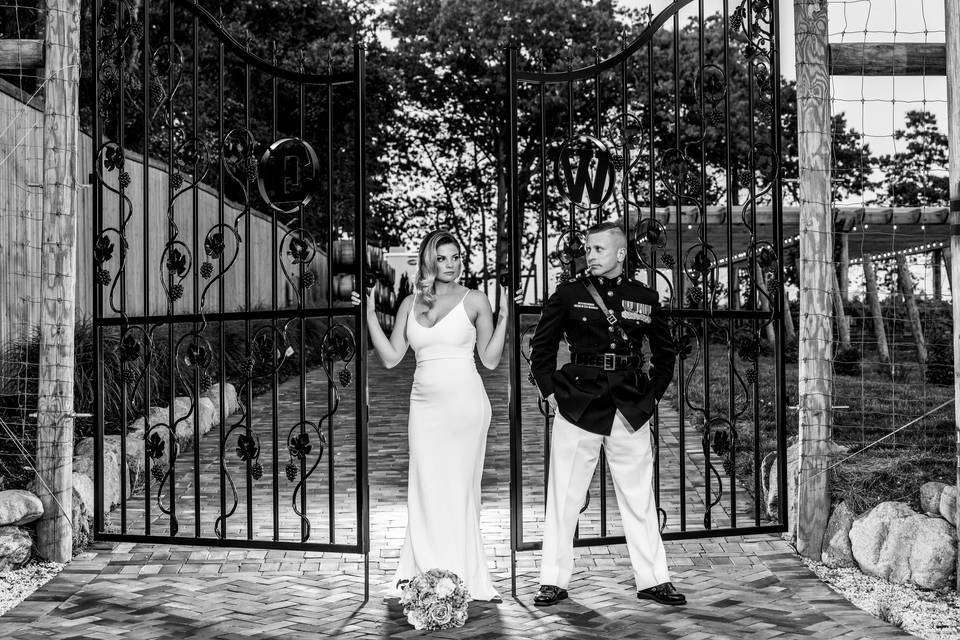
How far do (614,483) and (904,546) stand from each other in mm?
1743

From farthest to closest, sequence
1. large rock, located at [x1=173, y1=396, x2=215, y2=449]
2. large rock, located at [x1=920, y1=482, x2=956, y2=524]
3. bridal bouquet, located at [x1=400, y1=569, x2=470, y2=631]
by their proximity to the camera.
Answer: large rock, located at [x1=173, y1=396, x2=215, y2=449], large rock, located at [x1=920, y1=482, x2=956, y2=524], bridal bouquet, located at [x1=400, y1=569, x2=470, y2=631]

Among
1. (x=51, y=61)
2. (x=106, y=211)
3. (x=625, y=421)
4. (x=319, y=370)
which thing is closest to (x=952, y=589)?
(x=625, y=421)

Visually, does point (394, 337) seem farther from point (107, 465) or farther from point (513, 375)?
point (107, 465)

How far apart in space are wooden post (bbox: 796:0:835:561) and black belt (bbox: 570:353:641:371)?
1528 mm

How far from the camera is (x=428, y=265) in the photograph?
515cm

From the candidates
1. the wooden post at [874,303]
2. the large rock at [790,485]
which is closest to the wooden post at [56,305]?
the large rock at [790,485]

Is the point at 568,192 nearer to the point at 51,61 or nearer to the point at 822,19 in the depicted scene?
the point at 822,19

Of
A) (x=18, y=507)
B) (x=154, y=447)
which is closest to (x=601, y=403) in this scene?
(x=154, y=447)

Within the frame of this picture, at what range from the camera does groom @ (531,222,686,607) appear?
5004 mm

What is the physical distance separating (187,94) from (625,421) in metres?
14.6

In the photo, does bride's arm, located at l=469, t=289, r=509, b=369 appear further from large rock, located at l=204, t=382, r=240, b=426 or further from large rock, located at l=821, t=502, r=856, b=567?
large rock, located at l=204, t=382, r=240, b=426

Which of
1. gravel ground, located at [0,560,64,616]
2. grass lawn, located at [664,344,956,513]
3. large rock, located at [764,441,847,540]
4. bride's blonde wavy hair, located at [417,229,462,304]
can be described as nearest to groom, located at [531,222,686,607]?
bride's blonde wavy hair, located at [417,229,462,304]

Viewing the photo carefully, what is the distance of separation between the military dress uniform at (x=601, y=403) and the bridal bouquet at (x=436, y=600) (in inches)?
21.3

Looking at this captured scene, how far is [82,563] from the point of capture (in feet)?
20.0
